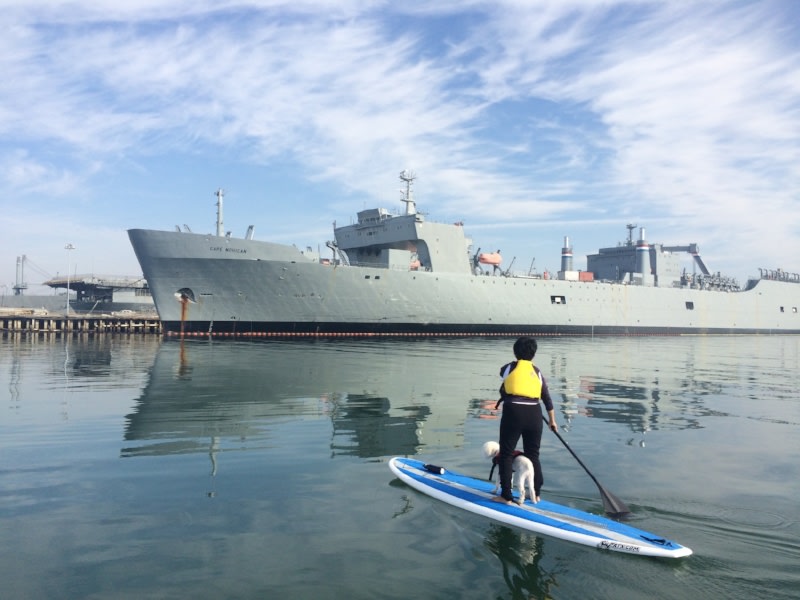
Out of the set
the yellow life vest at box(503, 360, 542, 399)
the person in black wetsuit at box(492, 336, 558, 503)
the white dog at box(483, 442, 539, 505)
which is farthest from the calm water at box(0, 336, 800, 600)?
the yellow life vest at box(503, 360, 542, 399)

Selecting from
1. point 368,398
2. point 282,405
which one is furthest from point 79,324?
point 368,398

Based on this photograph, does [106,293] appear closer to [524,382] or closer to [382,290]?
[382,290]

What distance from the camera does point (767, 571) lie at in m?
4.27

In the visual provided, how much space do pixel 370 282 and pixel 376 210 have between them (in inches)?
300

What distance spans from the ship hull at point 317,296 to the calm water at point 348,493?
53.4 ft

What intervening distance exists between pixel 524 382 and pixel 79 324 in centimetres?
4654

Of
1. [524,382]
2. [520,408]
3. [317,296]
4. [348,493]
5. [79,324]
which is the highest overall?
[317,296]

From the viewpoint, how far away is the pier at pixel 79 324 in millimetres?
42344

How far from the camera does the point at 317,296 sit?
100ft

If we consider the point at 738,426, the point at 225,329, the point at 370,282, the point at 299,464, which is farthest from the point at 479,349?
the point at 299,464

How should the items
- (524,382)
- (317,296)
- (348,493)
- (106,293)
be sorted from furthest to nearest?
(106,293) < (317,296) < (348,493) < (524,382)

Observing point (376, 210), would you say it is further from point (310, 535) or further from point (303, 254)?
point (310, 535)

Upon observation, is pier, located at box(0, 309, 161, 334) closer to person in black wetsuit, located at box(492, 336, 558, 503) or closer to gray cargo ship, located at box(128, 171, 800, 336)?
gray cargo ship, located at box(128, 171, 800, 336)

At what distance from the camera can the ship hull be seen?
29.1 m
